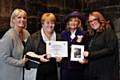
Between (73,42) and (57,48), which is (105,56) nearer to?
(73,42)

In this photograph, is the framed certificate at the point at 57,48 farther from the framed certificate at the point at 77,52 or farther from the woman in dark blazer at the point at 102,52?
the woman in dark blazer at the point at 102,52

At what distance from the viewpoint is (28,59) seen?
3658mm

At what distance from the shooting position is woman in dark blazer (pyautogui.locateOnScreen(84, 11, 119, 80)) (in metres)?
3.46

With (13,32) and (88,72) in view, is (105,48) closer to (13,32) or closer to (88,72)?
(88,72)

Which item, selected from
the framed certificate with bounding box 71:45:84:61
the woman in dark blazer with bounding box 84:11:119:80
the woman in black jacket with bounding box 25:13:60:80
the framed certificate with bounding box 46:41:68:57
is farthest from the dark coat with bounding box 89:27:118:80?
the woman in black jacket with bounding box 25:13:60:80

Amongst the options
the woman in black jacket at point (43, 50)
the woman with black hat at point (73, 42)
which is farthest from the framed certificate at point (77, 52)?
the woman in black jacket at point (43, 50)

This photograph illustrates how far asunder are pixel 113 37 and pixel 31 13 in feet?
7.71

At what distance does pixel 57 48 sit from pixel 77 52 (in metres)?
0.22

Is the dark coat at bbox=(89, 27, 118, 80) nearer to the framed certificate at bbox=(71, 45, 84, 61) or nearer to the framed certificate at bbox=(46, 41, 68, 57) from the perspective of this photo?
the framed certificate at bbox=(71, 45, 84, 61)

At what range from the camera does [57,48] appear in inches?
144

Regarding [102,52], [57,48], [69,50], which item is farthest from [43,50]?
[102,52]

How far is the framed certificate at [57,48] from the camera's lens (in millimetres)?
3605

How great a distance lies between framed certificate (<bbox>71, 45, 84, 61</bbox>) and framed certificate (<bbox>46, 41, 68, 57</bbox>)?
0.25 feet

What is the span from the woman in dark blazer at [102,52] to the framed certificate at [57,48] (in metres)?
0.23
